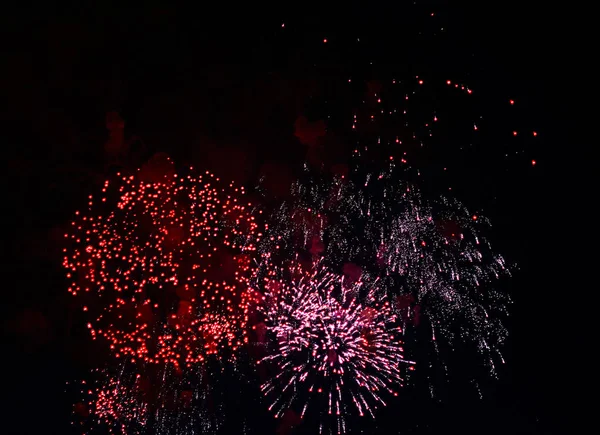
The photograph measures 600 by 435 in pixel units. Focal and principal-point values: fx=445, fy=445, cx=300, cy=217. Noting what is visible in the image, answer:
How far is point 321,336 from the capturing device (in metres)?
5.10

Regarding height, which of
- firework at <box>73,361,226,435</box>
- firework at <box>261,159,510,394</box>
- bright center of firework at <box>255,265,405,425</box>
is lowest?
firework at <box>73,361,226,435</box>

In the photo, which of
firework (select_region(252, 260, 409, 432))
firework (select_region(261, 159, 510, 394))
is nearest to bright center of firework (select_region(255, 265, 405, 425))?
firework (select_region(252, 260, 409, 432))

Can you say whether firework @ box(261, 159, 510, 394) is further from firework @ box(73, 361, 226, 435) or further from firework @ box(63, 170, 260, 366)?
firework @ box(73, 361, 226, 435)

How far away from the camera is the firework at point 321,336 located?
5086mm

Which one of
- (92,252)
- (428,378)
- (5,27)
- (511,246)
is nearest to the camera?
(5,27)

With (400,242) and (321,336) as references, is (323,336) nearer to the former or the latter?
(321,336)

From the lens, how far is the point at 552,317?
5.68 m

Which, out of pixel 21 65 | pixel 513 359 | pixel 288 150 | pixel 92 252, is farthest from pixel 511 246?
pixel 21 65

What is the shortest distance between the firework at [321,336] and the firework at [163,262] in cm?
49

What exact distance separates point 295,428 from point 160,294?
2688 mm

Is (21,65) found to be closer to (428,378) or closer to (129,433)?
(129,433)

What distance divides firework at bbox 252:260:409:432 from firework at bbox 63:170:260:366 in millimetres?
493

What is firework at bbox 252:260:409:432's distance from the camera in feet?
16.7

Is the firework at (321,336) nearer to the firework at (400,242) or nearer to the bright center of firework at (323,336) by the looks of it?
the bright center of firework at (323,336)
